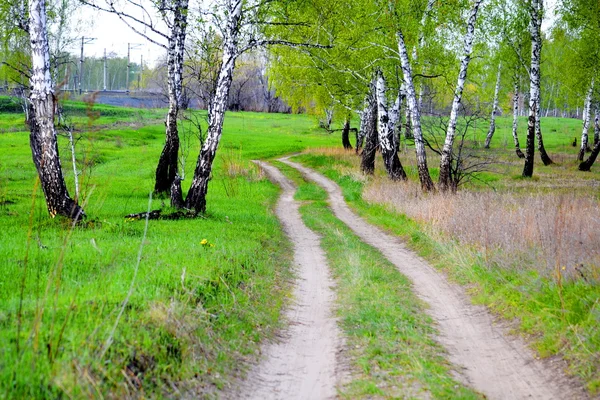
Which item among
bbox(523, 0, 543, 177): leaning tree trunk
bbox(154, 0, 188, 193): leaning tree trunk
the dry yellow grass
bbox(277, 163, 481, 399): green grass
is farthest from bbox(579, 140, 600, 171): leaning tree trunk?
bbox(154, 0, 188, 193): leaning tree trunk

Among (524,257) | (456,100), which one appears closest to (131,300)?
(524,257)

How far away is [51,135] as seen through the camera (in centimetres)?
1115

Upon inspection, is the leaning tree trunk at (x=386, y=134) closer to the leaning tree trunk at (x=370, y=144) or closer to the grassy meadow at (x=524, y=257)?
the leaning tree trunk at (x=370, y=144)

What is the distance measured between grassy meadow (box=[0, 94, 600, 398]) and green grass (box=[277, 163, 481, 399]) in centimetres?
2

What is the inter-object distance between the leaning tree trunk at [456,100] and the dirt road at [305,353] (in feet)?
31.3

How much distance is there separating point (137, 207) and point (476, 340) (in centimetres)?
1140

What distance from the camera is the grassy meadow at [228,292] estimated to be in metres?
4.82

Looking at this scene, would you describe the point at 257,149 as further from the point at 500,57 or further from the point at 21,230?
the point at 21,230

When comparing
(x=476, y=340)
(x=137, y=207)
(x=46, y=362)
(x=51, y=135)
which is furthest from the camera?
(x=137, y=207)

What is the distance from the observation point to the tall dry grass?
8266mm

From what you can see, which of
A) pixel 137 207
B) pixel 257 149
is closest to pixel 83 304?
pixel 137 207

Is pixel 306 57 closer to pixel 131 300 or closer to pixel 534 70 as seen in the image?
pixel 534 70

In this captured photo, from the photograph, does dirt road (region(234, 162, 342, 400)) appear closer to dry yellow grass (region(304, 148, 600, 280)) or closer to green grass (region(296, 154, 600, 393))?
green grass (region(296, 154, 600, 393))

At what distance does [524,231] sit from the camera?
10.1 meters
